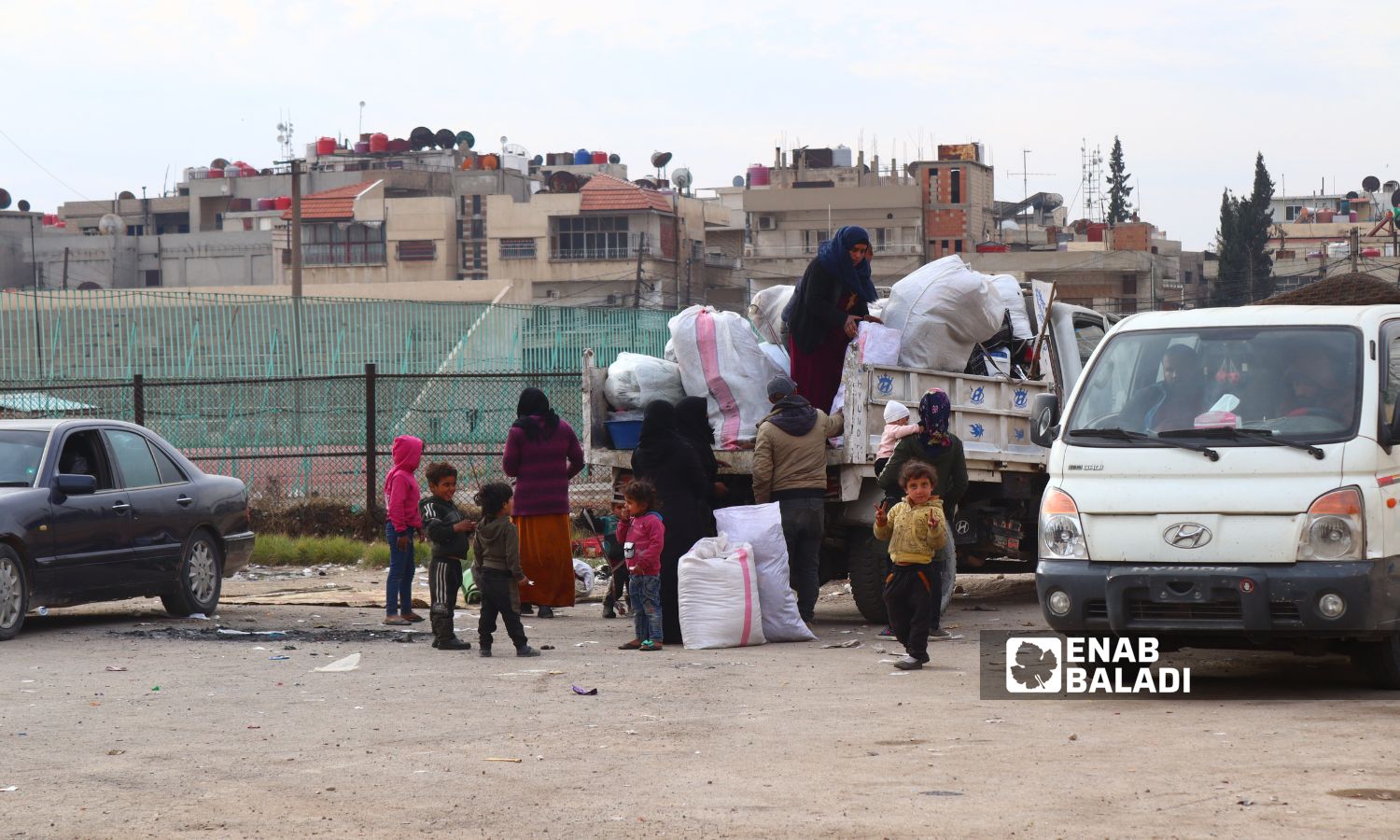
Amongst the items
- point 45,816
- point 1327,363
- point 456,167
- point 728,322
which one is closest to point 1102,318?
point 728,322

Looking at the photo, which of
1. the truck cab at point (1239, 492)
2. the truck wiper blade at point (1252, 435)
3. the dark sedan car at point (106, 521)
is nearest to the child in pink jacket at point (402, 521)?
the dark sedan car at point (106, 521)

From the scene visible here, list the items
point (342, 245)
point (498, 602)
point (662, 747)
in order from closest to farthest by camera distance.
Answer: point (662, 747)
point (498, 602)
point (342, 245)

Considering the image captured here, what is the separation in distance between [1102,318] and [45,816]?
11.0m

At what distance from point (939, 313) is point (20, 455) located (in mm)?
6698

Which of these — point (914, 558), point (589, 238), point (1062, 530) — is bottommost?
point (914, 558)

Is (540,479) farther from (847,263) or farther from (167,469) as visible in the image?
(167,469)

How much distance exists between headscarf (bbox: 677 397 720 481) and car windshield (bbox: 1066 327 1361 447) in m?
3.36

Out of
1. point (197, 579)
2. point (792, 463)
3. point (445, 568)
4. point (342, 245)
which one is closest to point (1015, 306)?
point (792, 463)

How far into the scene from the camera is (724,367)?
12.9m

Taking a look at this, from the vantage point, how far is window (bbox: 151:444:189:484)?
13.1 metres

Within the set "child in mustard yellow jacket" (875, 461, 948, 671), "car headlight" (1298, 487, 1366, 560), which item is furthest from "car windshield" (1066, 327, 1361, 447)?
"child in mustard yellow jacket" (875, 461, 948, 671)

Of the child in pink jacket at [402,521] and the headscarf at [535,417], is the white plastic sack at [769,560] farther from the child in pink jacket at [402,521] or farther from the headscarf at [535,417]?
the child in pink jacket at [402,521]

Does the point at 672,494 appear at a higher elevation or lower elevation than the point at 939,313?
lower

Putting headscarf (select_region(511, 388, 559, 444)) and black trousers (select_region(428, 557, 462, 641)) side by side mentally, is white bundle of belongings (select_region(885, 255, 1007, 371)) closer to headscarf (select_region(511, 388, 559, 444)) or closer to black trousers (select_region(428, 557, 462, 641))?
headscarf (select_region(511, 388, 559, 444))
